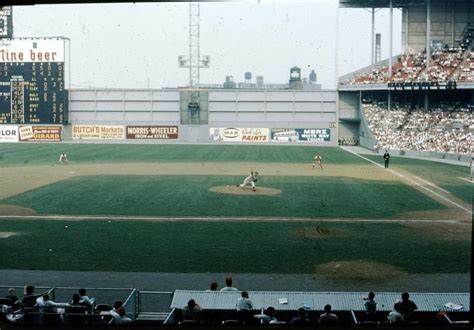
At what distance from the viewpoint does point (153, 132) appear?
64.6m

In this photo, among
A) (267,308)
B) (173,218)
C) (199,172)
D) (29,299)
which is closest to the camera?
(267,308)

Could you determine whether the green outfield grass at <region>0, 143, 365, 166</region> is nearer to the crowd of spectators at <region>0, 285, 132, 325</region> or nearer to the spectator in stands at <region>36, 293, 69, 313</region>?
the crowd of spectators at <region>0, 285, 132, 325</region>

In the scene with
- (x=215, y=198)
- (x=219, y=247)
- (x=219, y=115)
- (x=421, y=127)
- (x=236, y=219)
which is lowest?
(x=219, y=247)

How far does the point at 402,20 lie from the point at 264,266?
52.5 meters

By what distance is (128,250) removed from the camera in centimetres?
1616

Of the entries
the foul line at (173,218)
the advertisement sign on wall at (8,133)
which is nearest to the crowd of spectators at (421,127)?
the foul line at (173,218)

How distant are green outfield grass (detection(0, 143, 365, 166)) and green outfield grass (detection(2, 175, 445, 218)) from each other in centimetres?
1205

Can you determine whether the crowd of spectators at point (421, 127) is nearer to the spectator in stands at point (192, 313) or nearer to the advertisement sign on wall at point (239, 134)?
the advertisement sign on wall at point (239, 134)

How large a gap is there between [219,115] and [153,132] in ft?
23.6

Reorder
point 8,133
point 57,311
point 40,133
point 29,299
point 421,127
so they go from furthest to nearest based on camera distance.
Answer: point 40,133
point 8,133
point 421,127
point 29,299
point 57,311

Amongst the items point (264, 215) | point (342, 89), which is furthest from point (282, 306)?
point (342, 89)

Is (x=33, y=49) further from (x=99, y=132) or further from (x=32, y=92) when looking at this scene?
(x=99, y=132)

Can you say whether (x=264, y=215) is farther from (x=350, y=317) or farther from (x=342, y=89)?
(x=342, y=89)

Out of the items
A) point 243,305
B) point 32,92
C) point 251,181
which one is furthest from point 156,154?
point 243,305
